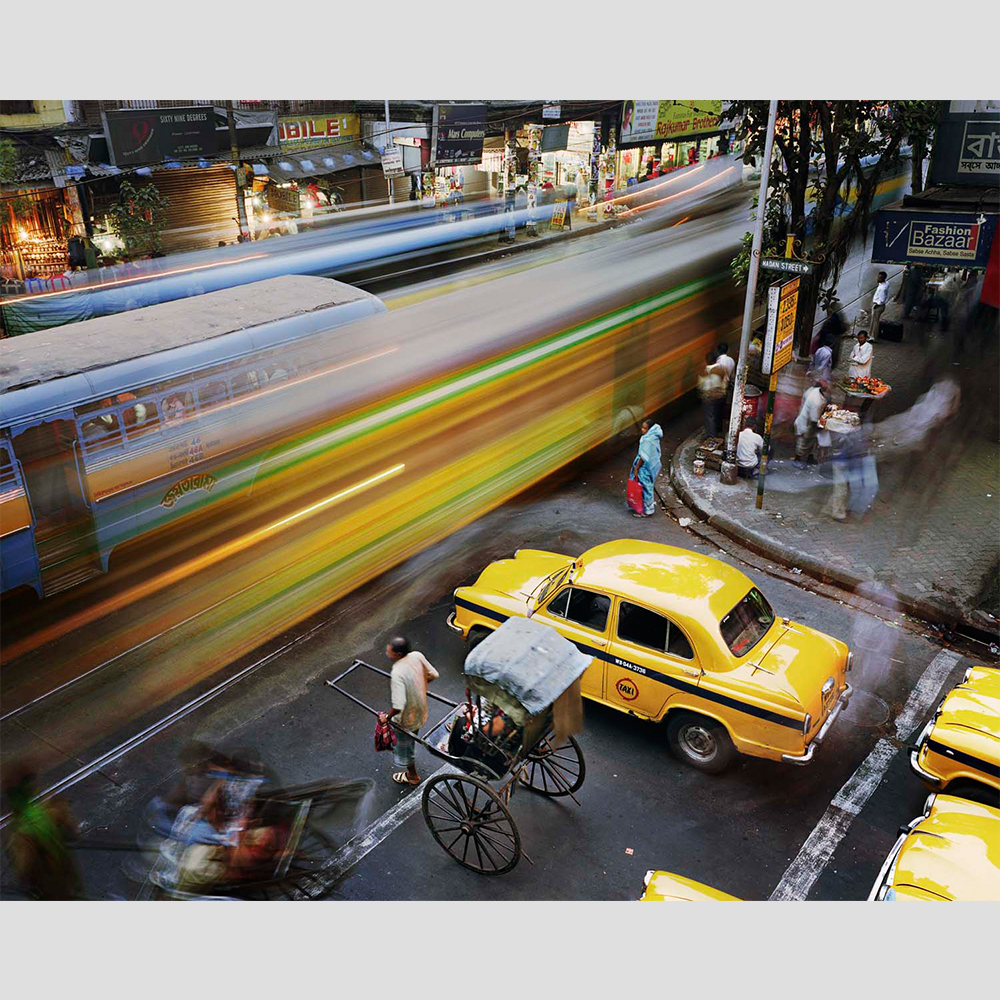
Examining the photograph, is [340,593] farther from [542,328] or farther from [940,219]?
[940,219]

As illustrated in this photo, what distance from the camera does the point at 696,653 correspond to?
249 inches

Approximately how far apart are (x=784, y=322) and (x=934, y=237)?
139 inches

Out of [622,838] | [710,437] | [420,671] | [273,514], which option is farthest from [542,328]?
[622,838]

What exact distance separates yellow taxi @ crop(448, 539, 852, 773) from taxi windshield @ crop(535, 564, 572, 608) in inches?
0.7

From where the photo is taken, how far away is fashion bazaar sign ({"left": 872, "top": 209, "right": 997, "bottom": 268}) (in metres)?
11.2

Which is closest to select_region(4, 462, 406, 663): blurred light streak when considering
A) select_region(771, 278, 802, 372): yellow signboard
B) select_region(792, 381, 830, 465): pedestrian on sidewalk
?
select_region(771, 278, 802, 372): yellow signboard

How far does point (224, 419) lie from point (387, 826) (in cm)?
496

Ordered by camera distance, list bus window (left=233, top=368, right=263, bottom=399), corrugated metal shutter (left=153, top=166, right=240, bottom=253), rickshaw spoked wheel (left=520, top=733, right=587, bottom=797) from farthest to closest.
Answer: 1. corrugated metal shutter (left=153, top=166, right=240, bottom=253)
2. bus window (left=233, top=368, right=263, bottom=399)
3. rickshaw spoked wheel (left=520, top=733, right=587, bottom=797)

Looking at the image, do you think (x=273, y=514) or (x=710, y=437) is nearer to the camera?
(x=273, y=514)

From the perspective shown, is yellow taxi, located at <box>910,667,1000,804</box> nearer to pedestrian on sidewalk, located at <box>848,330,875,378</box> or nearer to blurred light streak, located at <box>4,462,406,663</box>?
blurred light streak, located at <box>4,462,406,663</box>

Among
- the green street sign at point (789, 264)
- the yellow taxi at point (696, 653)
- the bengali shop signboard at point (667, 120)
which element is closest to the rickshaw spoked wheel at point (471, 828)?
the yellow taxi at point (696, 653)

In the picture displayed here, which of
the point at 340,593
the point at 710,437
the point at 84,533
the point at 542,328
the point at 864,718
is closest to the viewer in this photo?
the point at 864,718

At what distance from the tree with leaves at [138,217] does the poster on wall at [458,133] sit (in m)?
4.87

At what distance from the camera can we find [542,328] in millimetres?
11102
